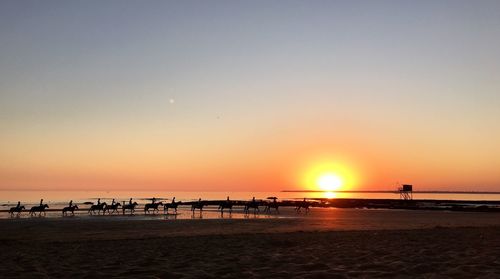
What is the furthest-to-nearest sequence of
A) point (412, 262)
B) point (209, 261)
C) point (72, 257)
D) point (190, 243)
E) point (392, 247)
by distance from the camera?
point (190, 243) → point (392, 247) → point (72, 257) → point (209, 261) → point (412, 262)

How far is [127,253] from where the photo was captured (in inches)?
651

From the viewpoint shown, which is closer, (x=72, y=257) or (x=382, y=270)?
(x=382, y=270)

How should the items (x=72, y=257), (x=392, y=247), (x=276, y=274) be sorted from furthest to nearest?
(x=392, y=247) < (x=72, y=257) < (x=276, y=274)

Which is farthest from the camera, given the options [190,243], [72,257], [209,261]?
[190,243]

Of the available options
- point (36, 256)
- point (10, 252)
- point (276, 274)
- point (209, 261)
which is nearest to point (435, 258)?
point (276, 274)

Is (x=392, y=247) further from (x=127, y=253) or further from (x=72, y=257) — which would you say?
(x=72, y=257)

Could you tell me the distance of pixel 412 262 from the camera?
13281mm

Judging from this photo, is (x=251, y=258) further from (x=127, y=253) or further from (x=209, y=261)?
(x=127, y=253)

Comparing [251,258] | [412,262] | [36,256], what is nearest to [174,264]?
[251,258]

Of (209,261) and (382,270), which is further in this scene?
(209,261)

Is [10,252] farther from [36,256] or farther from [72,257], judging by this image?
[72,257]

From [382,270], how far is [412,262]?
172 centimetres

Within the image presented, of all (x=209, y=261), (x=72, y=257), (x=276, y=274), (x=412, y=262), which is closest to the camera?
(x=276, y=274)

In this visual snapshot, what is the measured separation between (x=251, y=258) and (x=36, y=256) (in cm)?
790
